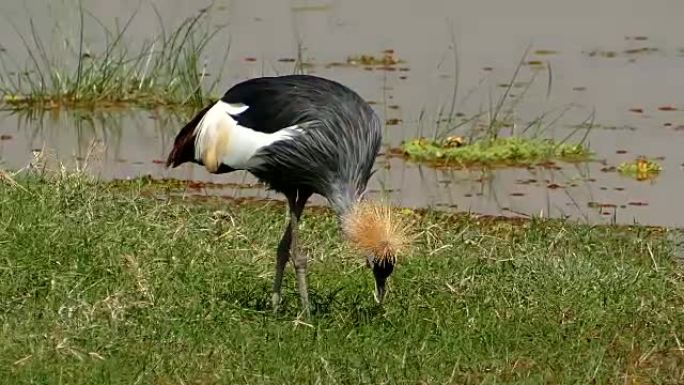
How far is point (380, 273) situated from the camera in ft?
20.1

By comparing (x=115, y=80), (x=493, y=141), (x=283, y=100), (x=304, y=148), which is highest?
(x=283, y=100)

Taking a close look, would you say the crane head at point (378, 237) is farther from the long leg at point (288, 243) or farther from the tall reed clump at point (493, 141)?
the tall reed clump at point (493, 141)

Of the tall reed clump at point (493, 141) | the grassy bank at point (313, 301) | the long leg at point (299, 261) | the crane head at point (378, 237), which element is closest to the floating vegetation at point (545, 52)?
the tall reed clump at point (493, 141)

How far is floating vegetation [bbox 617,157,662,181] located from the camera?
8.84 metres

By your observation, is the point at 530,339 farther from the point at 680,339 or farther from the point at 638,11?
the point at 638,11

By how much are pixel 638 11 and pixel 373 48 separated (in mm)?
2364

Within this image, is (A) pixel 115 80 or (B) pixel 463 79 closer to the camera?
(A) pixel 115 80

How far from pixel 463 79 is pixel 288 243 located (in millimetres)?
4534

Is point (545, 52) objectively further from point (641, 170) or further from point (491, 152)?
point (641, 170)

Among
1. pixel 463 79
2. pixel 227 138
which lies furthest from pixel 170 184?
pixel 463 79

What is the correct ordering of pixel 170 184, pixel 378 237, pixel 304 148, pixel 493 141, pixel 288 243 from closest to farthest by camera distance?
1. pixel 378 237
2. pixel 304 148
3. pixel 288 243
4. pixel 170 184
5. pixel 493 141

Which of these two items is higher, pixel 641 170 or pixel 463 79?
pixel 463 79

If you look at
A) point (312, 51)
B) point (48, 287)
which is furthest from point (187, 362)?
point (312, 51)

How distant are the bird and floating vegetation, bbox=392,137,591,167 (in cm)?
271
